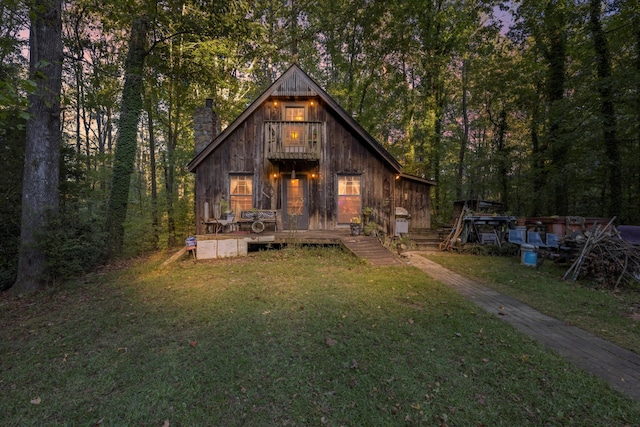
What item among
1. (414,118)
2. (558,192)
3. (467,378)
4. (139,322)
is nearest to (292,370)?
(467,378)

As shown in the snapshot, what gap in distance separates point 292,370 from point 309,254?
6.08 m

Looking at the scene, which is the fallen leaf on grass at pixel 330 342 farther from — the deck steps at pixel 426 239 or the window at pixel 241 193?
the deck steps at pixel 426 239

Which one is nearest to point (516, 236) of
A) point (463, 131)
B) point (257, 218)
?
point (257, 218)

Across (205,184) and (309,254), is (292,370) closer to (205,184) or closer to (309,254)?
(309,254)

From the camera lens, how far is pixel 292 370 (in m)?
3.01

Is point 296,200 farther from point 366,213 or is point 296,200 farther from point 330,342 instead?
point 330,342

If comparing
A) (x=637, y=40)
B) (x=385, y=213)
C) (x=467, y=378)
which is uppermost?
(x=637, y=40)

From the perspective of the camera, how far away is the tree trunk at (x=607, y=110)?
10023mm

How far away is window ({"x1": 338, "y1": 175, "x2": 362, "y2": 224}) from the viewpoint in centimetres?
1170

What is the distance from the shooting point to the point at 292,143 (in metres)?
10.9

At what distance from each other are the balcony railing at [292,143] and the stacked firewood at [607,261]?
351 inches

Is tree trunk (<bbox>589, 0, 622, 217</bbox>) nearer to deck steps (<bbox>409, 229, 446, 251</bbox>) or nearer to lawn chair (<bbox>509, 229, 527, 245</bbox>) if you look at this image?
lawn chair (<bbox>509, 229, 527, 245</bbox>)

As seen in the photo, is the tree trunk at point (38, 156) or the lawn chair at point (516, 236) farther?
the lawn chair at point (516, 236)

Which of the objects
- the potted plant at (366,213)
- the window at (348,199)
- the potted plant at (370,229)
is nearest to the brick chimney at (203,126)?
the window at (348,199)
